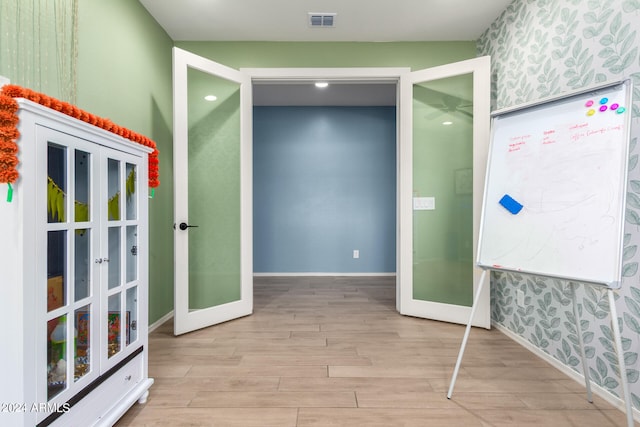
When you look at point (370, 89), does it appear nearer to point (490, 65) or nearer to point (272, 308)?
point (490, 65)

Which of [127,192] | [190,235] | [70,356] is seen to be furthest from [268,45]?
[70,356]

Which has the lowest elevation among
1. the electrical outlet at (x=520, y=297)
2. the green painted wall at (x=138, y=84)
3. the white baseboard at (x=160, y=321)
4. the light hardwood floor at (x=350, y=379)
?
the light hardwood floor at (x=350, y=379)

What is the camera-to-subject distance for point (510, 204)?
1.68 meters

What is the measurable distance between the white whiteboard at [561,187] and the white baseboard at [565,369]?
0.77 meters

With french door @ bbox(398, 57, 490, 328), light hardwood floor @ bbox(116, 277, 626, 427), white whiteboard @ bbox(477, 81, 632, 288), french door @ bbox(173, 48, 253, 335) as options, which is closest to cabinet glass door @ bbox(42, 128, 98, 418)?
light hardwood floor @ bbox(116, 277, 626, 427)

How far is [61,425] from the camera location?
1.11 m

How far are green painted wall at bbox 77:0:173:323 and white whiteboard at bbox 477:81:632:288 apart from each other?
235 cm

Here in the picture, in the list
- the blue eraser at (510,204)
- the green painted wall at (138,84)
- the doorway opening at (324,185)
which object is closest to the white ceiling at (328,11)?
the green painted wall at (138,84)

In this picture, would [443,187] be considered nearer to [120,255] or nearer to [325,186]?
[325,186]

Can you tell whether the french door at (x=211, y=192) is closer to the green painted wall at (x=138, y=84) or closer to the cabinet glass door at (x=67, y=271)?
the green painted wall at (x=138, y=84)

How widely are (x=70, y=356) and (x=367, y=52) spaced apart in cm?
303

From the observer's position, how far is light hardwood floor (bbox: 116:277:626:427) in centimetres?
152

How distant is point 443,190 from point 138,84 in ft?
8.39

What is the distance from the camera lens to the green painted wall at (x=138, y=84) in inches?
77.4
